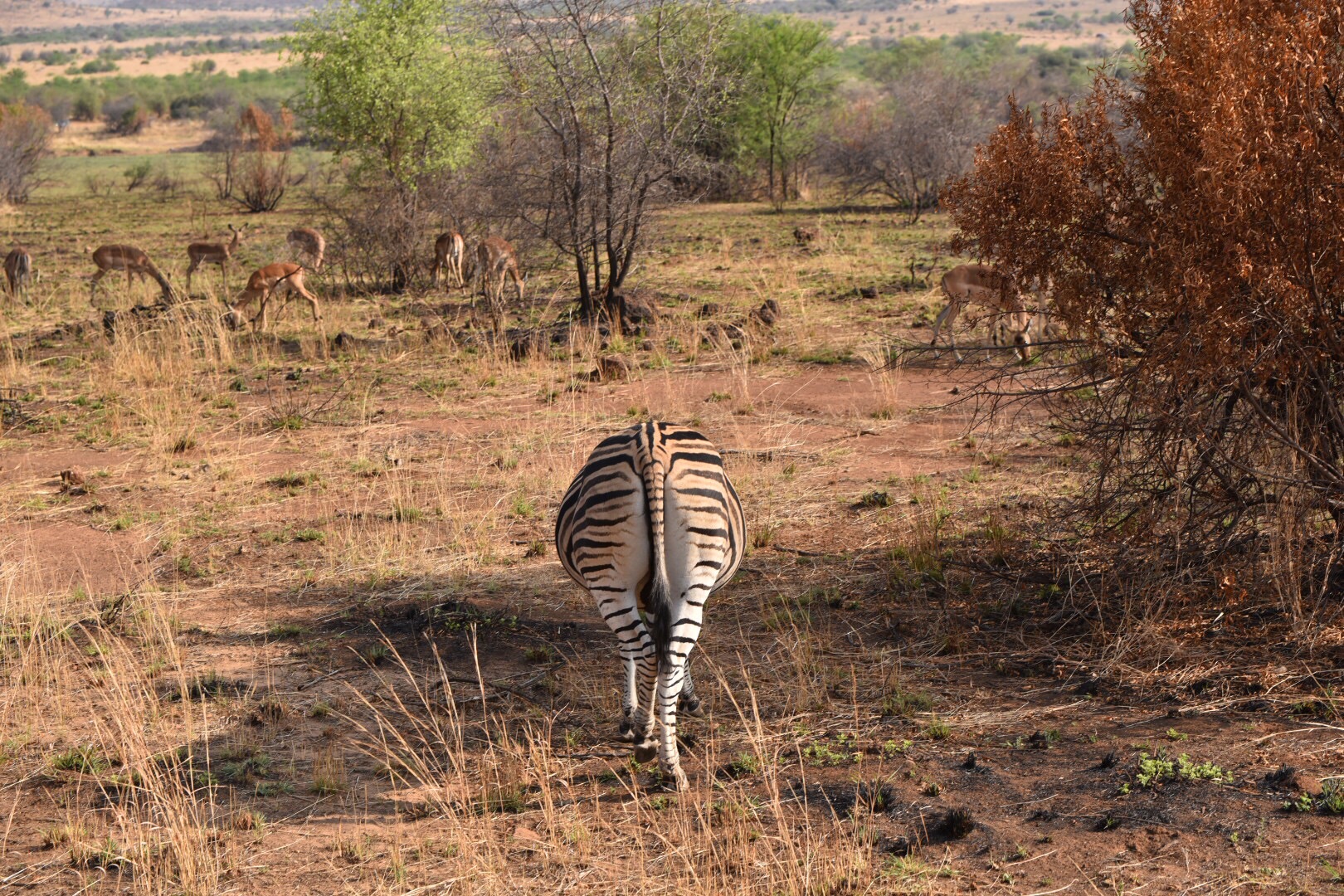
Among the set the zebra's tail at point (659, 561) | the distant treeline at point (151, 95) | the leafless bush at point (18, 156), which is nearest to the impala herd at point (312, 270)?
the zebra's tail at point (659, 561)

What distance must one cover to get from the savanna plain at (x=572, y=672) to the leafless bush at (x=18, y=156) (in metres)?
24.1

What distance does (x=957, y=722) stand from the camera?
19.1 feet

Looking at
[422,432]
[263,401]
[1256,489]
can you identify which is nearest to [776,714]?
[1256,489]

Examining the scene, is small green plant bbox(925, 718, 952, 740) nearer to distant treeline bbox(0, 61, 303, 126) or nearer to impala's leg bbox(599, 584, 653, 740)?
impala's leg bbox(599, 584, 653, 740)

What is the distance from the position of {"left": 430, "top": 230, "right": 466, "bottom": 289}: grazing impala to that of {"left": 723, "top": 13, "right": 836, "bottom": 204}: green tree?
13.5 metres

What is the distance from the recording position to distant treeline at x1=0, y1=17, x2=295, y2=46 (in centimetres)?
13850

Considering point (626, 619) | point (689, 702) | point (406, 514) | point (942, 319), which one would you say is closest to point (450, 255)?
point (942, 319)

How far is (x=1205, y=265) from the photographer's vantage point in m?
6.12

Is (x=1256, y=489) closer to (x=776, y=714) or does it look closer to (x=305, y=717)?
(x=776, y=714)

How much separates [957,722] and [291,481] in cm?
649

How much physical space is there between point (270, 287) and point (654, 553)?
43.3 ft

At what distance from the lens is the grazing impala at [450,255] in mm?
19375

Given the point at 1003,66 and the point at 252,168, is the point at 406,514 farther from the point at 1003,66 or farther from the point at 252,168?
the point at 1003,66

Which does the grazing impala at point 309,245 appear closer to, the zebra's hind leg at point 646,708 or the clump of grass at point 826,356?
the clump of grass at point 826,356
